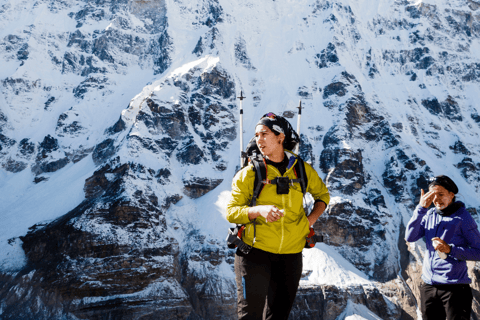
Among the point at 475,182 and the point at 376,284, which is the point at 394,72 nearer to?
the point at 475,182

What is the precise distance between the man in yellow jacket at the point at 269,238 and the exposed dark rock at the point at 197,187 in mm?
80049

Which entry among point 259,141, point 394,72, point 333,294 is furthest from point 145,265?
point 394,72

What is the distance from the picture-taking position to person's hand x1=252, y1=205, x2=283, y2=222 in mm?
3879

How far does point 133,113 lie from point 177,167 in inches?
737

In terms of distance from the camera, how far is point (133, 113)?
9300 centimetres

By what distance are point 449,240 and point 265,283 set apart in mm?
3123

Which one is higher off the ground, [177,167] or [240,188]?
[240,188]

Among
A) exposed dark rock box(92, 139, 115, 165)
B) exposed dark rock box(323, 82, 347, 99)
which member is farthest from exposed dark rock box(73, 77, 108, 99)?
exposed dark rock box(323, 82, 347, 99)

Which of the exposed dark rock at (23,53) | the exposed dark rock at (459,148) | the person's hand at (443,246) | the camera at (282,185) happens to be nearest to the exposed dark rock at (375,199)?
the exposed dark rock at (459,148)

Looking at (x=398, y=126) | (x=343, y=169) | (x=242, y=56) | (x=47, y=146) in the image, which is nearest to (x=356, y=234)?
(x=343, y=169)

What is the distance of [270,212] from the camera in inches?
153

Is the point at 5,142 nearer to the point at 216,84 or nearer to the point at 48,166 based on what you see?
the point at 48,166

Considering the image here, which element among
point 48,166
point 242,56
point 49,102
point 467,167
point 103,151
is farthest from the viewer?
point 49,102

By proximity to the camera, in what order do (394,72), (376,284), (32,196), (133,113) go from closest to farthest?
1. (376,284)
2. (32,196)
3. (133,113)
4. (394,72)
